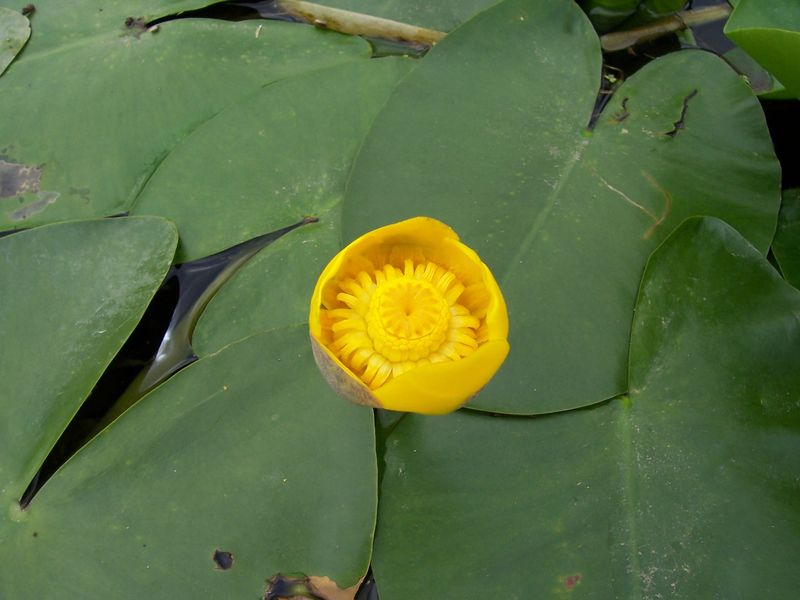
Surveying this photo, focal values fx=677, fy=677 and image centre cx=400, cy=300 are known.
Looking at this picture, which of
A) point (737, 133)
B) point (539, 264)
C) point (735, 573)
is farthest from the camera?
point (737, 133)

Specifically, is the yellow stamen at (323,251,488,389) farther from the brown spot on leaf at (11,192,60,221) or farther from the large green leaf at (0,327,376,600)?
the brown spot on leaf at (11,192,60,221)

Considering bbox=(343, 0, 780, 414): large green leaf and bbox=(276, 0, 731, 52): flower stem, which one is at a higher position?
bbox=(276, 0, 731, 52): flower stem

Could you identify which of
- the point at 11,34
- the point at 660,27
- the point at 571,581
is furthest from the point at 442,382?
the point at 11,34

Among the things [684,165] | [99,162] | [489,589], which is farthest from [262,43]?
[489,589]

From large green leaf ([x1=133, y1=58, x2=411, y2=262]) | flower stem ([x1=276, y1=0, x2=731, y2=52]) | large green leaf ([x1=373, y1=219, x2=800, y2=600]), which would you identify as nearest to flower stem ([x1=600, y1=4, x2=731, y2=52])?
flower stem ([x1=276, y1=0, x2=731, y2=52])

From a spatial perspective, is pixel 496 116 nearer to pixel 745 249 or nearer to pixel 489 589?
pixel 745 249

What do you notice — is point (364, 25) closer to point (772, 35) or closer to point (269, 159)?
point (269, 159)

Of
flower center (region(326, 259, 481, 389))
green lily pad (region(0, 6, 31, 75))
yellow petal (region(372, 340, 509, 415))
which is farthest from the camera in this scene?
green lily pad (region(0, 6, 31, 75))
